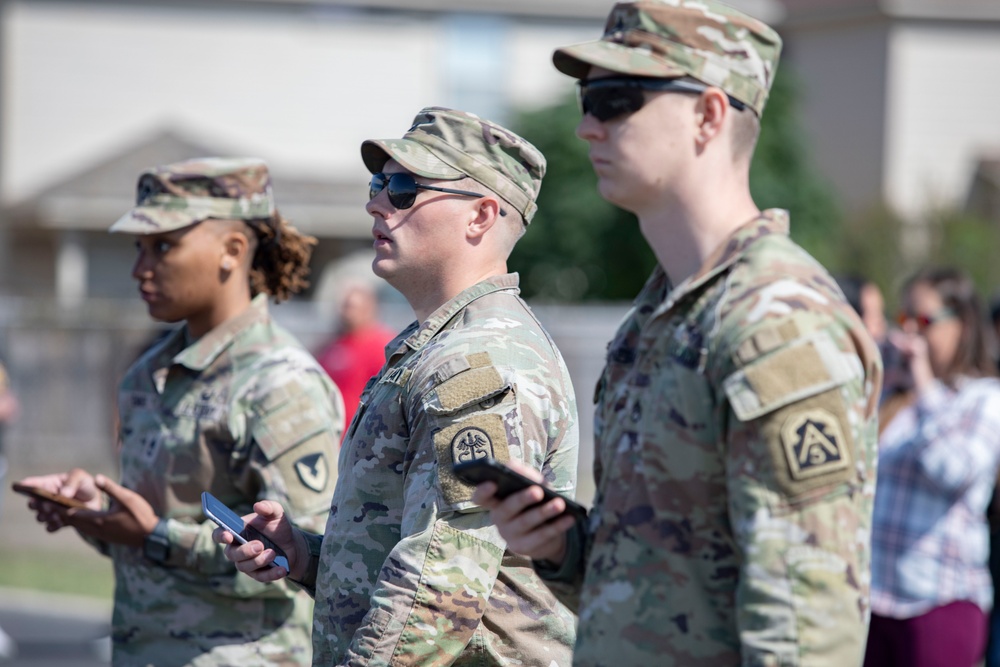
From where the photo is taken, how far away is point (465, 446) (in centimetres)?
248

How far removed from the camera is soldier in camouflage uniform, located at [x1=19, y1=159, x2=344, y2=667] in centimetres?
347

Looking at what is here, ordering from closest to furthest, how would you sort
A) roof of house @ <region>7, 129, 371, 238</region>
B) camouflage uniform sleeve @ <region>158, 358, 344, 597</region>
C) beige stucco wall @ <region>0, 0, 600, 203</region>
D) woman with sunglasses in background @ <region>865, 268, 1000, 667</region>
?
camouflage uniform sleeve @ <region>158, 358, 344, 597</region>, woman with sunglasses in background @ <region>865, 268, 1000, 667</region>, roof of house @ <region>7, 129, 371, 238</region>, beige stucco wall @ <region>0, 0, 600, 203</region>

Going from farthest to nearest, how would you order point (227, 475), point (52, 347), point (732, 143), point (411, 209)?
point (52, 347)
point (227, 475)
point (411, 209)
point (732, 143)

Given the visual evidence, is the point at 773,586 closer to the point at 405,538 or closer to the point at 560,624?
the point at 405,538

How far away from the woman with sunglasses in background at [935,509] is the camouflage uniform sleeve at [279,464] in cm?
233

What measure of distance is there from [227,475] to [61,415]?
12788mm

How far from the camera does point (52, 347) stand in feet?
50.5

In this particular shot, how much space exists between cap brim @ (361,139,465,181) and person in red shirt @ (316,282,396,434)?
5.40 metres

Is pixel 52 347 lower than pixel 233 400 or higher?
lower

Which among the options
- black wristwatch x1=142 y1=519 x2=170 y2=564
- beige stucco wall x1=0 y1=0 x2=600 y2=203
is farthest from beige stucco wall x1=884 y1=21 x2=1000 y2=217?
black wristwatch x1=142 y1=519 x2=170 y2=564

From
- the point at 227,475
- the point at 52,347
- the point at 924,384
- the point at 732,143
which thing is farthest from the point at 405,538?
the point at 52,347

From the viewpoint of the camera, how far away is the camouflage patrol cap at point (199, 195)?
383cm

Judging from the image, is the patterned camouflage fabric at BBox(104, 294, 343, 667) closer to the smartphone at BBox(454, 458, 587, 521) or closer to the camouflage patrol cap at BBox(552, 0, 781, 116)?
the smartphone at BBox(454, 458, 587, 521)

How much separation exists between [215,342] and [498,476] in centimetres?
191
